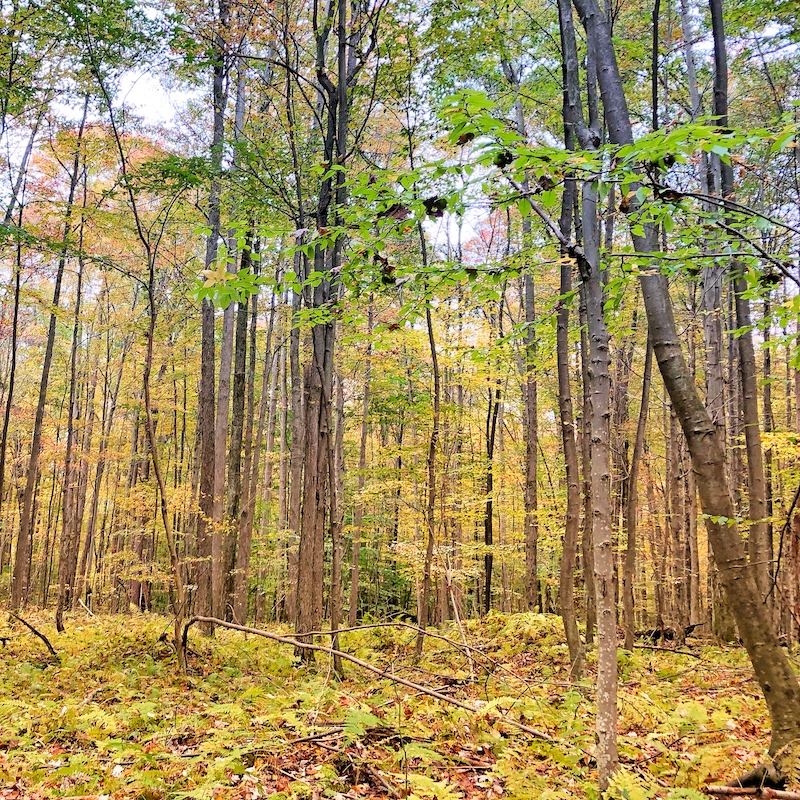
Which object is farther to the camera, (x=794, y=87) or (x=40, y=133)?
(x=40, y=133)

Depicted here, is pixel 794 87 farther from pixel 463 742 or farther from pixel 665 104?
pixel 463 742

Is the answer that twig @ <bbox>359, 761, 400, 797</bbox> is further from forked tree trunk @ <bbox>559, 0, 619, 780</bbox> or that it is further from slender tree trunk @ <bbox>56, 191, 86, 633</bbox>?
slender tree trunk @ <bbox>56, 191, 86, 633</bbox>

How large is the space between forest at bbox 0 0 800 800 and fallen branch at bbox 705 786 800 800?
3 centimetres

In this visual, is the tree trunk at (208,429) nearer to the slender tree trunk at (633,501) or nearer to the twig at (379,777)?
the twig at (379,777)

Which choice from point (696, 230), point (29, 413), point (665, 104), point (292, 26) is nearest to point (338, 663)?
point (696, 230)

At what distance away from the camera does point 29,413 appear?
58.6 feet

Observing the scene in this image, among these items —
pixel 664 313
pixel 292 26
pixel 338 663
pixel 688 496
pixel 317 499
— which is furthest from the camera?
pixel 688 496

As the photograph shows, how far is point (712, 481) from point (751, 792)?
1.69 meters

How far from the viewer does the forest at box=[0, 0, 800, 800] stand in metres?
2.93

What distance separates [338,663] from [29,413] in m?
16.8

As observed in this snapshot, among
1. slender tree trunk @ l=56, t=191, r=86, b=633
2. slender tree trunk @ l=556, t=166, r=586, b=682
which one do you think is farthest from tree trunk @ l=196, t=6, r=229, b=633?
slender tree trunk @ l=556, t=166, r=586, b=682

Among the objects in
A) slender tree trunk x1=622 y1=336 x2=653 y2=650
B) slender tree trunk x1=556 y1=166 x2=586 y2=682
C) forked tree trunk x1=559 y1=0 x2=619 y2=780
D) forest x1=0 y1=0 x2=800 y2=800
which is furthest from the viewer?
slender tree trunk x1=622 y1=336 x2=653 y2=650

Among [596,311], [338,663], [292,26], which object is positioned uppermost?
[292,26]

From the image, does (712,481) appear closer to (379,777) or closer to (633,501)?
(379,777)
